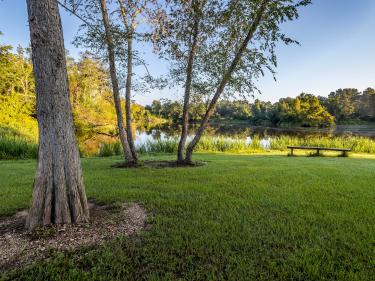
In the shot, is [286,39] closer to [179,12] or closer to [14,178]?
[179,12]

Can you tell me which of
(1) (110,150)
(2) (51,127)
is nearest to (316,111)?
(1) (110,150)

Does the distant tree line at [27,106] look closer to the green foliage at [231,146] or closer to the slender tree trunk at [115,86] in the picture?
the green foliage at [231,146]

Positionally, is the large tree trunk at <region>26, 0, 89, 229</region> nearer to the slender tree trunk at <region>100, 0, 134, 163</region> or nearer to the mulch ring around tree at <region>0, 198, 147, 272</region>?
the mulch ring around tree at <region>0, 198, 147, 272</region>

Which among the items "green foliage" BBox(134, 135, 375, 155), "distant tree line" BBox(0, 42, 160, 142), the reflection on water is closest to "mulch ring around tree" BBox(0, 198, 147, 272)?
"green foliage" BBox(134, 135, 375, 155)

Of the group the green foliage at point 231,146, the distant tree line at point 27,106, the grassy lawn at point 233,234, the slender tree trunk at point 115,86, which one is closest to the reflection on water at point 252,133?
the distant tree line at point 27,106

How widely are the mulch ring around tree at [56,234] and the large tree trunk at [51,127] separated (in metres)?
0.18

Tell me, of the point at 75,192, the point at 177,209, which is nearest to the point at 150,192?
the point at 177,209

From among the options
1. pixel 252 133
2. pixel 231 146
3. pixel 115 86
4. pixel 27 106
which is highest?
pixel 27 106

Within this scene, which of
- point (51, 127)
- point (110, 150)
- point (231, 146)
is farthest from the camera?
point (231, 146)

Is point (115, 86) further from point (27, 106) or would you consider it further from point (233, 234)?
point (27, 106)

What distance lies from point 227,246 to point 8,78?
29.1 meters

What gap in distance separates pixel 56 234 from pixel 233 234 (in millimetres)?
2127

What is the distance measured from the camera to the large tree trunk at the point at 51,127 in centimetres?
282

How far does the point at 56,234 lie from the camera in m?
2.74
